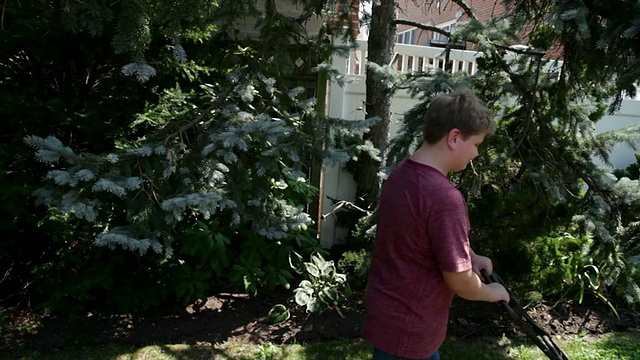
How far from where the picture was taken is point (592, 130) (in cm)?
414

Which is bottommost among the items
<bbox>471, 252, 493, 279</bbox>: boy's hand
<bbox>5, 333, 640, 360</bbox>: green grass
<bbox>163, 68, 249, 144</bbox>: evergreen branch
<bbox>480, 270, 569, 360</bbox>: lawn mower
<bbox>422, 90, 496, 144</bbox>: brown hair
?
<bbox>5, 333, 640, 360</bbox>: green grass

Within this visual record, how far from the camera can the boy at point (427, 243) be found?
1947 millimetres

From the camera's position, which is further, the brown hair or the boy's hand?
the boy's hand

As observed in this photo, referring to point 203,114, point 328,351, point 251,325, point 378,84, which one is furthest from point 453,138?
point 378,84

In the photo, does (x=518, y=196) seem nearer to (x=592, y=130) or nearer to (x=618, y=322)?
(x=592, y=130)

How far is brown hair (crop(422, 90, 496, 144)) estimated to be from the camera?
2035 millimetres

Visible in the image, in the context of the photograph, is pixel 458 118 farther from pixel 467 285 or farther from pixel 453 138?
pixel 467 285

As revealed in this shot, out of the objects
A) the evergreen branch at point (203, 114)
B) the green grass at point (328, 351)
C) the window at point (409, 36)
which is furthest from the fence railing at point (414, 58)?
the window at point (409, 36)

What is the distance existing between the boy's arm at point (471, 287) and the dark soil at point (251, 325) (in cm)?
237

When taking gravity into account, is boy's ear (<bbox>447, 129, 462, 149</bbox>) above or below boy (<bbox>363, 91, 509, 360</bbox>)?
above

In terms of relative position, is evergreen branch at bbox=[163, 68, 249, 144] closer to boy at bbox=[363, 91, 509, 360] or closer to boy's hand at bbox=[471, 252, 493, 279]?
boy at bbox=[363, 91, 509, 360]

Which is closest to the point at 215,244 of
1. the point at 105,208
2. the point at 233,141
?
the point at 105,208

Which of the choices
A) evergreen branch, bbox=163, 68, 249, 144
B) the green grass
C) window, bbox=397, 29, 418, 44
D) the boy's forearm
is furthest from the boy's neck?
window, bbox=397, 29, 418, 44

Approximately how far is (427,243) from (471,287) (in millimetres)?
238
